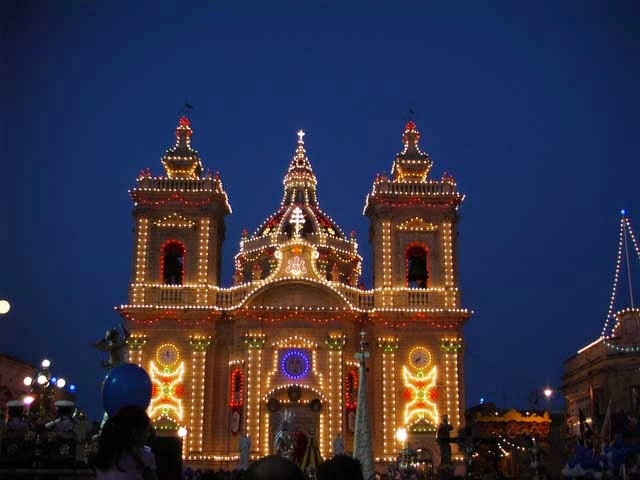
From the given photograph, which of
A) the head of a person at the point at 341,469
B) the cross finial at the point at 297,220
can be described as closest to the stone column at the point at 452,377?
the cross finial at the point at 297,220

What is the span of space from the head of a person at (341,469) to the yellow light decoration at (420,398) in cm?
3647

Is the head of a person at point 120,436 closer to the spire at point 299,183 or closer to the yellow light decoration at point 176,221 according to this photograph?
the yellow light decoration at point 176,221

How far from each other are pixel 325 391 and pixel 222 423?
5.98m

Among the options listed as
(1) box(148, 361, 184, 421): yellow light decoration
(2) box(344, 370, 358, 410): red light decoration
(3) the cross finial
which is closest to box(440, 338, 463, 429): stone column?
(2) box(344, 370, 358, 410): red light decoration

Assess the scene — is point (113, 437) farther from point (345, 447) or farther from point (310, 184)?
point (310, 184)

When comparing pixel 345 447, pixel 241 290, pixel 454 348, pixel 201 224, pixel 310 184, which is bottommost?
pixel 345 447

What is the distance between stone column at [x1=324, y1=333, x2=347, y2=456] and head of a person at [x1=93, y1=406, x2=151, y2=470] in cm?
3412

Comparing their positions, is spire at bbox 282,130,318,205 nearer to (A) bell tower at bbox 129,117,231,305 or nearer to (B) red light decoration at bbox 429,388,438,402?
(A) bell tower at bbox 129,117,231,305

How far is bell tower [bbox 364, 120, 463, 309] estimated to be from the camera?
4319 centimetres

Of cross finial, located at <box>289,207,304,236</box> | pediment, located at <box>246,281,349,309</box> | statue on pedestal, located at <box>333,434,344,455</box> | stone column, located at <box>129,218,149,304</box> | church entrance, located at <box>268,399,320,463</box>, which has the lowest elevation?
statue on pedestal, located at <box>333,434,344,455</box>

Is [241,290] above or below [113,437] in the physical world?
above

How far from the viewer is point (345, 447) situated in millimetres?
40125

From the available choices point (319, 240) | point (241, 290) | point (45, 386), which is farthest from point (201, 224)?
point (45, 386)

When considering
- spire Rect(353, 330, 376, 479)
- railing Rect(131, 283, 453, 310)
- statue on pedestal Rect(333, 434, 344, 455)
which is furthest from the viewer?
railing Rect(131, 283, 453, 310)
